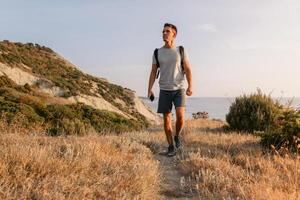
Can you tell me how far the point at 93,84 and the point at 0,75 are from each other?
14.5 meters

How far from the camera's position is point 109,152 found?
261 inches

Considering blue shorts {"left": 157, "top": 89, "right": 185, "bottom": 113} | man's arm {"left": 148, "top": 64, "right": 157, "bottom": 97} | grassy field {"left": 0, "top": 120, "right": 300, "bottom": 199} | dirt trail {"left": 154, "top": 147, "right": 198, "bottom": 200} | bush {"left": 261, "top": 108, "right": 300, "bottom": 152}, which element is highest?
man's arm {"left": 148, "top": 64, "right": 157, "bottom": 97}

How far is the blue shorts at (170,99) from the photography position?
831 cm

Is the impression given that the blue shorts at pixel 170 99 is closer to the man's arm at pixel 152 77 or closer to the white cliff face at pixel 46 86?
the man's arm at pixel 152 77

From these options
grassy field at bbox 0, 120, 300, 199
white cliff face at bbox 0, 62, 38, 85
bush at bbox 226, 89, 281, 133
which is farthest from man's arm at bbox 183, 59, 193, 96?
white cliff face at bbox 0, 62, 38, 85

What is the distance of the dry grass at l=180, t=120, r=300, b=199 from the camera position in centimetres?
479

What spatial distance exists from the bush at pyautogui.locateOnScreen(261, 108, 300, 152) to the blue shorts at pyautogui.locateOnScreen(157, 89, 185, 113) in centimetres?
200

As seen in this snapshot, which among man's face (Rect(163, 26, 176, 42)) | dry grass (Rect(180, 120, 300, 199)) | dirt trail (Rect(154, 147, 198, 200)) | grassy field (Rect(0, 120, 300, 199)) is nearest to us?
grassy field (Rect(0, 120, 300, 199))

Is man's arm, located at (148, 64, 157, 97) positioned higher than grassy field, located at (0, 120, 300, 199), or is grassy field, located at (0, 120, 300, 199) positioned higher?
man's arm, located at (148, 64, 157, 97)

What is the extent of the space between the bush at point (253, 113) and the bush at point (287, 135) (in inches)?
127

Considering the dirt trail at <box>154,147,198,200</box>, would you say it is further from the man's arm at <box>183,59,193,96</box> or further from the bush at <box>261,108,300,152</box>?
the bush at <box>261,108,300,152</box>

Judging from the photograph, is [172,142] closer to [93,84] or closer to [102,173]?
[102,173]

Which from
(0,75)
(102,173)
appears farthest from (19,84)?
(102,173)

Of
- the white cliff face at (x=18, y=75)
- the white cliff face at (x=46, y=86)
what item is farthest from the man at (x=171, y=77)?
the white cliff face at (x=18, y=75)
